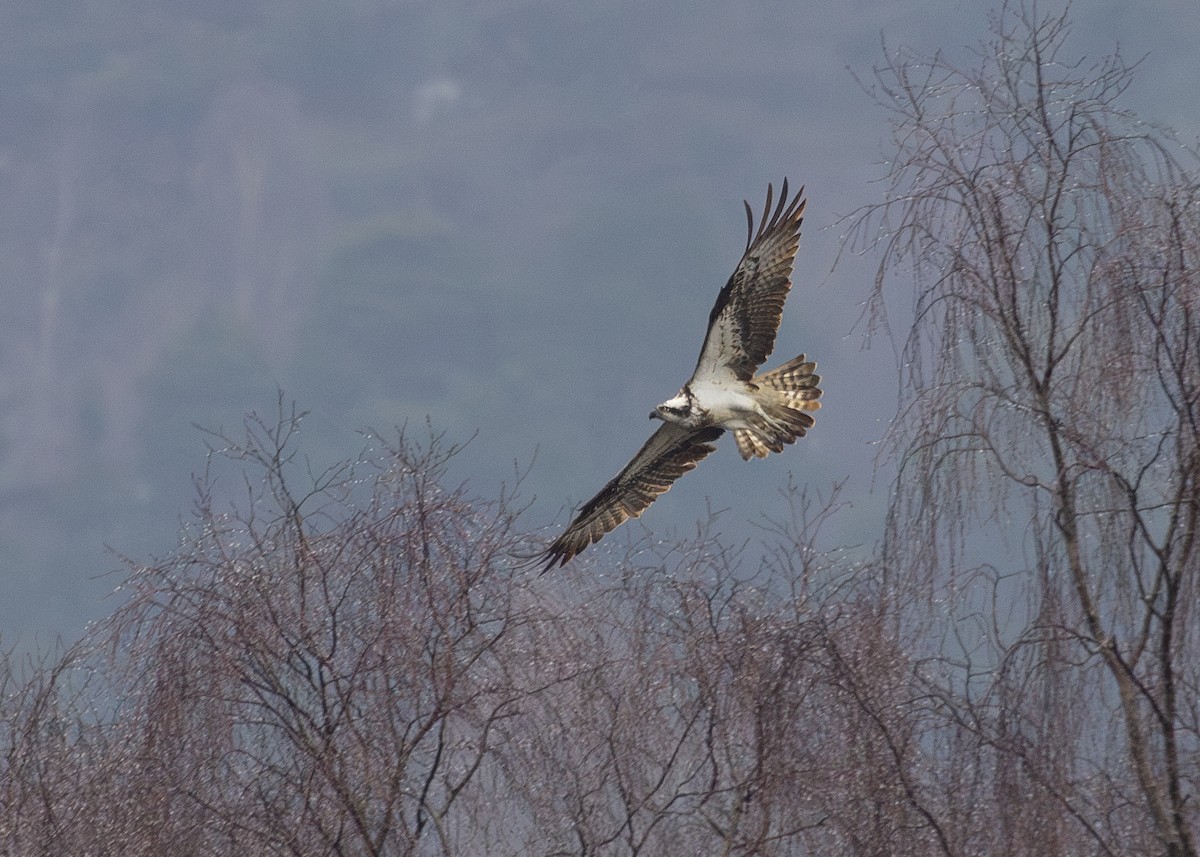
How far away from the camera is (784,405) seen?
1003 cm

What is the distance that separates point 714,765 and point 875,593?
122 cm

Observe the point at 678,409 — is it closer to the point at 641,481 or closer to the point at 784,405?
the point at 784,405

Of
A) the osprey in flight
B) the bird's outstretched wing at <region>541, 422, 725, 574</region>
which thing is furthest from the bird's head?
the bird's outstretched wing at <region>541, 422, 725, 574</region>

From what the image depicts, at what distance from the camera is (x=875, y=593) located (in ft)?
24.3

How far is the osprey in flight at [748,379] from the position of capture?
31.4ft

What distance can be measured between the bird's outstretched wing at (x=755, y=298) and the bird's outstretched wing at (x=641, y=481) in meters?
1.09

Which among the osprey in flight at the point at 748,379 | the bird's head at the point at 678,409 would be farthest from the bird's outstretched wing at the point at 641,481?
the bird's head at the point at 678,409

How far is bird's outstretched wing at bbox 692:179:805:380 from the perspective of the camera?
954cm

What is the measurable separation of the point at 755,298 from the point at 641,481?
210 centimetres

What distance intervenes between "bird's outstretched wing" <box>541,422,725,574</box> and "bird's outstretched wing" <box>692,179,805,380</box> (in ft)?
3.59

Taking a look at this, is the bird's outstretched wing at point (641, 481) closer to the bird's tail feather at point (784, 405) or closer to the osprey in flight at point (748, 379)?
the osprey in flight at point (748, 379)

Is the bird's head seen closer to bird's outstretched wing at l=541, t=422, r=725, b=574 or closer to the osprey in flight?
the osprey in flight

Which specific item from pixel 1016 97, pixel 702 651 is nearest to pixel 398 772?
pixel 702 651

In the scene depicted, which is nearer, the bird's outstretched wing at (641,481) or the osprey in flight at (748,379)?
the osprey in flight at (748,379)
